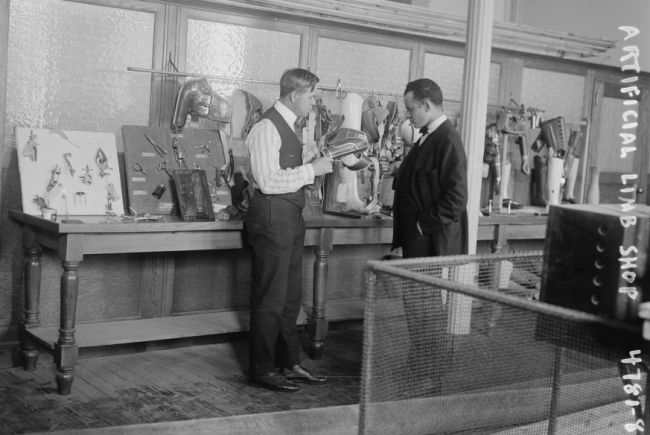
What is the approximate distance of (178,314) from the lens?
5.59 metres

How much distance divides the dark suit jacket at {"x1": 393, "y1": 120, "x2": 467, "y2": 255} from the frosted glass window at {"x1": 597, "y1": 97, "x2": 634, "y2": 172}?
11.8ft

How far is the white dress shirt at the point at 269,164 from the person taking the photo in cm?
443

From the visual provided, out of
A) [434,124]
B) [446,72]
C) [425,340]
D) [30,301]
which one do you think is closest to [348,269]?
[446,72]

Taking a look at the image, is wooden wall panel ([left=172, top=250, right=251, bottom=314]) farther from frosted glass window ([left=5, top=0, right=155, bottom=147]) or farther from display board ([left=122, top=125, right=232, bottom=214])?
frosted glass window ([left=5, top=0, right=155, bottom=147])

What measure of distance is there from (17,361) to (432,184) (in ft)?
8.26

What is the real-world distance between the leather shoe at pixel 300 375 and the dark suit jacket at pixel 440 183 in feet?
3.10

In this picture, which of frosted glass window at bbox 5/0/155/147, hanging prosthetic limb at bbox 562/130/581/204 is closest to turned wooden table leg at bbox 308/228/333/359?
frosted glass window at bbox 5/0/155/147

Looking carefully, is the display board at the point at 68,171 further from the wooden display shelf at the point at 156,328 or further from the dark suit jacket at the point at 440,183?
the dark suit jacket at the point at 440,183

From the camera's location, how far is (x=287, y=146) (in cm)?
452

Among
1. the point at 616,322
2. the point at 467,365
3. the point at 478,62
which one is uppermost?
the point at 478,62

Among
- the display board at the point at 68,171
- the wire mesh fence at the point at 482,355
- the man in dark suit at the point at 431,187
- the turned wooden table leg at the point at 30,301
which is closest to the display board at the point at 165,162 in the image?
the display board at the point at 68,171

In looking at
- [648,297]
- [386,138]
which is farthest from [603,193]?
[648,297]

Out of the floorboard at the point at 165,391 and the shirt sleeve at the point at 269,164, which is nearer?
the floorboard at the point at 165,391

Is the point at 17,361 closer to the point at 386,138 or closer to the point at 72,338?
the point at 72,338
